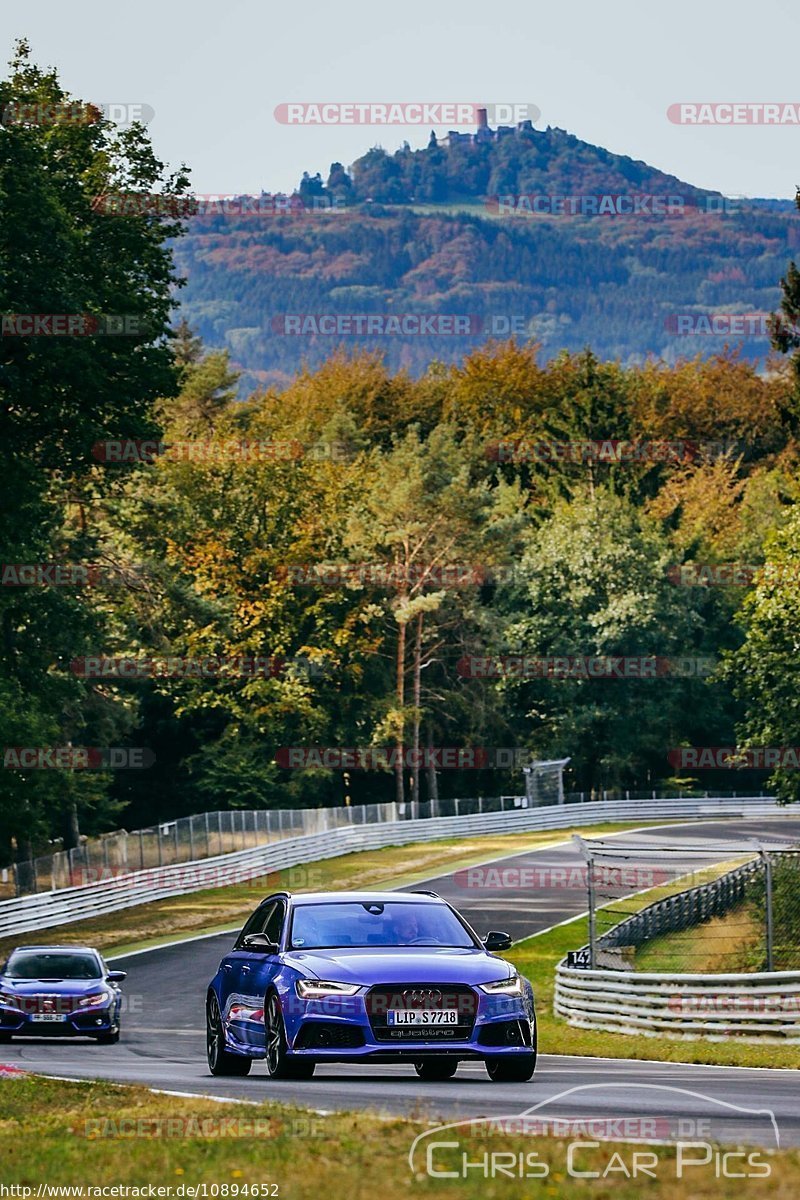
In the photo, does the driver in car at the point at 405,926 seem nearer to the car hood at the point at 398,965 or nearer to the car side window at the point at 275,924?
the car hood at the point at 398,965

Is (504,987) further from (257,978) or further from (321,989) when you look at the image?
(257,978)

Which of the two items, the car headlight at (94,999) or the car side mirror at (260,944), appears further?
the car headlight at (94,999)

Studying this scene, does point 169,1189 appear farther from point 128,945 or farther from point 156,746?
point 156,746

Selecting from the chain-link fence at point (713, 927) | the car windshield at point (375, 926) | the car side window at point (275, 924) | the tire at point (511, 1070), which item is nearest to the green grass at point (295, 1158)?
the tire at point (511, 1070)

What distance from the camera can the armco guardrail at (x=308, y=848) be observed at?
Answer: 158 feet

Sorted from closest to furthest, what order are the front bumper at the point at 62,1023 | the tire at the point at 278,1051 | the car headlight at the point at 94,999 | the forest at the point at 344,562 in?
A: the tire at the point at 278,1051
the front bumper at the point at 62,1023
the car headlight at the point at 94,999
the forest at the point at 344,562

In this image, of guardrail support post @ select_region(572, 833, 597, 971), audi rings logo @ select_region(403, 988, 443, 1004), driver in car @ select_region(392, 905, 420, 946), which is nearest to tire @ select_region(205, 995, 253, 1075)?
driver in car @ select_region(392, 905, 420, 946)

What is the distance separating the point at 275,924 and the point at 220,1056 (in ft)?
4.15

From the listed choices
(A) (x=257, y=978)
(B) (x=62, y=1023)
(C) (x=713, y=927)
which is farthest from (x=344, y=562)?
(A) (x=257, y=978)

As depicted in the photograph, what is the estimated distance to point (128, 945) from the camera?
4653 cm

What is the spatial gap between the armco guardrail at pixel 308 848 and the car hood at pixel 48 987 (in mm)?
20404

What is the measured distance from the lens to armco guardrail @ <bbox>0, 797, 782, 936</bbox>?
158ft

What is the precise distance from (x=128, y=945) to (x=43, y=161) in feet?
58.0

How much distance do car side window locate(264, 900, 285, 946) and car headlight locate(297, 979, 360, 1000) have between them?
3.75 feet
